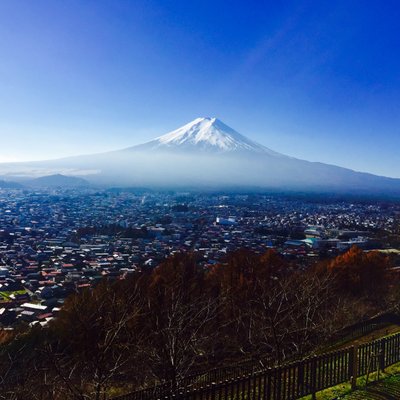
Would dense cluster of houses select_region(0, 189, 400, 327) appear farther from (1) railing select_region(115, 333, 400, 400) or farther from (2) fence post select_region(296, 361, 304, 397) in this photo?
(2) fence post select_region(296, 361, 304, 397)

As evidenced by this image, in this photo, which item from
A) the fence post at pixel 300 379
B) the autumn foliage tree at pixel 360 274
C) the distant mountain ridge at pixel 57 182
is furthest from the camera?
the distant mountain ridge at pixel 57 182

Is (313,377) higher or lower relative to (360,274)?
higher

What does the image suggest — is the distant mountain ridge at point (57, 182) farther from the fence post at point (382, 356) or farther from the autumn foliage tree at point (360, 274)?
the fence post at point (382, 356)

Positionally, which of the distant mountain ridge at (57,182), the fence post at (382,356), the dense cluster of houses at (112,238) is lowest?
the dense cluster of houses at (112,238)

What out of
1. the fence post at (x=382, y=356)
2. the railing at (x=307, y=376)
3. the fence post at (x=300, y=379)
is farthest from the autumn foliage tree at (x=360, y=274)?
the fence post at (x=300, y=379)

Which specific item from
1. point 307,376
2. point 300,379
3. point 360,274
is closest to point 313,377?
point 307,376

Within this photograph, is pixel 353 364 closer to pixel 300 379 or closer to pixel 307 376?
pixel 307 376

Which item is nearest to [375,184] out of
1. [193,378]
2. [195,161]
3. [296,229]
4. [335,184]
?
[335,184]

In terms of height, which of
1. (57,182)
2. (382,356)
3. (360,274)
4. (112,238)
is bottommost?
(112,238)

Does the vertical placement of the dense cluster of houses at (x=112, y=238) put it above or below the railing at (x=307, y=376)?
below
